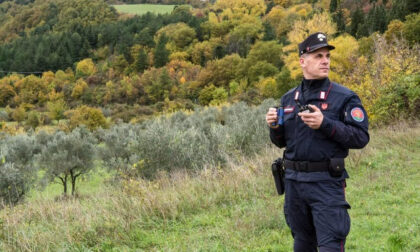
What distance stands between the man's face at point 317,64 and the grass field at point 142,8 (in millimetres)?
164241

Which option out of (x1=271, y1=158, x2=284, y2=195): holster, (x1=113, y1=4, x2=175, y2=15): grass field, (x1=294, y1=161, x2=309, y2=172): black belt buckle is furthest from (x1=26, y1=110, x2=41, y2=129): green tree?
(x1=113, y1=4, x2=175, y2=15): grass field

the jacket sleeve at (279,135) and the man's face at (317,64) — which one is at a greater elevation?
the man's face at (317,64)

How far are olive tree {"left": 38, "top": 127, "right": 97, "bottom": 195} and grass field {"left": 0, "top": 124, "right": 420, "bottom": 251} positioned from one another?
443 inches

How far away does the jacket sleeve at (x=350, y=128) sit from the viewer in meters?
2.62

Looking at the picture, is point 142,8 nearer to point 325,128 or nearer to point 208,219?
point 208,219

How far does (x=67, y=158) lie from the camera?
55.9 ft

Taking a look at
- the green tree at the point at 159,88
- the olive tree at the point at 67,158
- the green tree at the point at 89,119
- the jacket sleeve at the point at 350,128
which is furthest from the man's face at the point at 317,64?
the green tree at the point at 159,88

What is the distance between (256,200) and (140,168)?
6.32 metres

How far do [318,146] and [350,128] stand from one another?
274mm

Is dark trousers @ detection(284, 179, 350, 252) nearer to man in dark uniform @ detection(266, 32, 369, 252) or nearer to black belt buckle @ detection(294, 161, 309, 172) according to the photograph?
man in dark uniform @ detection(266, 32, 369, 252)

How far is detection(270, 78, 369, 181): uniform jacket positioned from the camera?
2.66m

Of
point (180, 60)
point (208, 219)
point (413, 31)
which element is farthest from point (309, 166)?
point (180, 60)

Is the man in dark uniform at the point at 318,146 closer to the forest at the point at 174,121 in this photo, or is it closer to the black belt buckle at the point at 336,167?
the black belt buckle at the point at 336,167

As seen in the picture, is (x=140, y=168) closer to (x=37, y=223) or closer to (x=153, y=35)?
(x=37, y=223)
